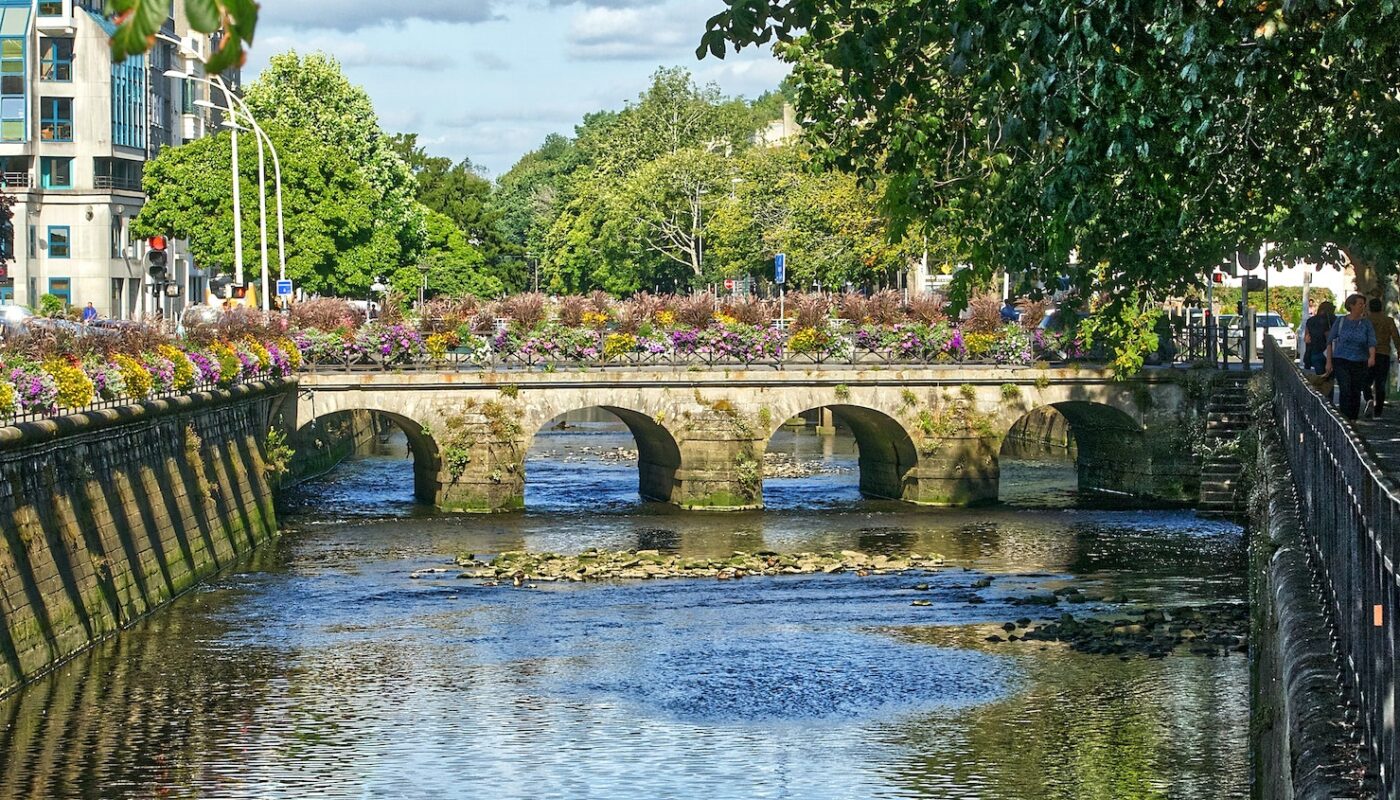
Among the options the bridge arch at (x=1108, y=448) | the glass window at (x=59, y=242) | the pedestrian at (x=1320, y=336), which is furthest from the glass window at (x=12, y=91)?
the pedestrian at (x=1320, y=336)

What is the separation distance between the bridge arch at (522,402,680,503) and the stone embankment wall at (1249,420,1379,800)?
84.4 ft

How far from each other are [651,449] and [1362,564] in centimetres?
4102

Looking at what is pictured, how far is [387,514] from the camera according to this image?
151 ft

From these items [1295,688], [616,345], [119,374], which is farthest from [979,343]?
[1295,688]

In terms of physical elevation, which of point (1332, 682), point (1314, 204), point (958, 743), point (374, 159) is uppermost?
point (374, 159)

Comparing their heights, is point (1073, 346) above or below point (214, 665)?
above

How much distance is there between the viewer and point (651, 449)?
50281 millimetres

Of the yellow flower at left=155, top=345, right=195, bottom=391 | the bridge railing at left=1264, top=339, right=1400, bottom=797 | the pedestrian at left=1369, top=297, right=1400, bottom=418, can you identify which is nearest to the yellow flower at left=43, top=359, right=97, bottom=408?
the yellow flower at left=155, top=345, right=195, bottom=391

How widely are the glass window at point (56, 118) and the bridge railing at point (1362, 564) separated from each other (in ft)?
243

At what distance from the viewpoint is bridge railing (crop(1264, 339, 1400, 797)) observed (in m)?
7.78

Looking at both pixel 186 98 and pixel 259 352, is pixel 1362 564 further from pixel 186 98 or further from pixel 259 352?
pixel 186 98

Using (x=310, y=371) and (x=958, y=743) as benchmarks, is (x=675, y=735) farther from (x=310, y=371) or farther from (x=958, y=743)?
(x=310, y=371)

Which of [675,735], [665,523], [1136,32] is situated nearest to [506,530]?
[665,523]

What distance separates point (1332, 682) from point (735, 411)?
37.5m
